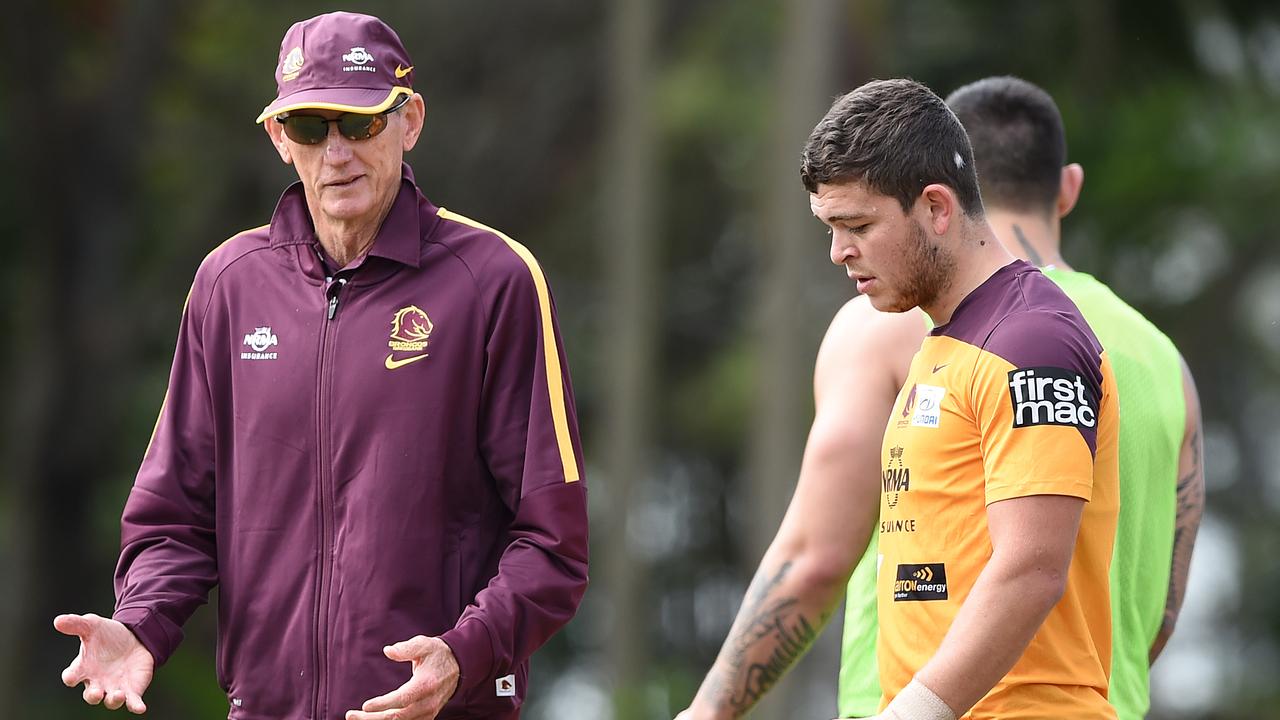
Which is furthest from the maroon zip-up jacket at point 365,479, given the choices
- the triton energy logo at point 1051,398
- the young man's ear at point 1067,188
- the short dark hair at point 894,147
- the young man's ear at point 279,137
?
the young man's ear at point 1067,188

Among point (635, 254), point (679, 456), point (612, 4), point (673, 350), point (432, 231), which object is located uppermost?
point (612, 4)

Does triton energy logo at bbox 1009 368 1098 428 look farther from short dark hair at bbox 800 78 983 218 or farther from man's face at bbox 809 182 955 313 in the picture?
short dark hair at bbox 800 78 983 218

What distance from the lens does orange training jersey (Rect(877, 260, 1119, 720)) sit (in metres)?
3.44

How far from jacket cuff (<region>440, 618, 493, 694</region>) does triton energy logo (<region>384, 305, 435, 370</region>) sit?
59 cm

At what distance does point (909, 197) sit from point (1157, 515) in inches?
53.9

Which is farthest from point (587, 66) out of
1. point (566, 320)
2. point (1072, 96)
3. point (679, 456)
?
point (679, 456)

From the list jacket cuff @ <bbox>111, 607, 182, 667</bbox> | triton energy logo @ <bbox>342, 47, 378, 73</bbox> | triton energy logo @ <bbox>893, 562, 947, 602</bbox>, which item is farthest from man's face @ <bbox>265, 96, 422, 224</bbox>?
triton energy logo @ <bbox>893, 562, 947, 602</bbox>

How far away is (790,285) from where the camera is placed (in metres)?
15.7

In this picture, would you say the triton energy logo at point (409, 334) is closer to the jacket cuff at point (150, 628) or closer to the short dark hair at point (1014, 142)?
the jacket cuff at point (150, 628)

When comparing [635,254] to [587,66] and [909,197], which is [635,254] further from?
[909,197]

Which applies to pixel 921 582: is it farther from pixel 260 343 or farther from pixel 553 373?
pixel 260 343

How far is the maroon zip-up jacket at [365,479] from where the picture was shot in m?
3.95

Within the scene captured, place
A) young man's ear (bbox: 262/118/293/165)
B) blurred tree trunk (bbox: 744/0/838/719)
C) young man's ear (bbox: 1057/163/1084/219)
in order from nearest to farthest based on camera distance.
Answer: young man's ear (bbox: 262/118/293/165) < young man's ear (bbox: 1057/163/1084/219) < blurred tree trunk (bbox: 744/0/838/719)

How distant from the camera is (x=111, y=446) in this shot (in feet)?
58.4
